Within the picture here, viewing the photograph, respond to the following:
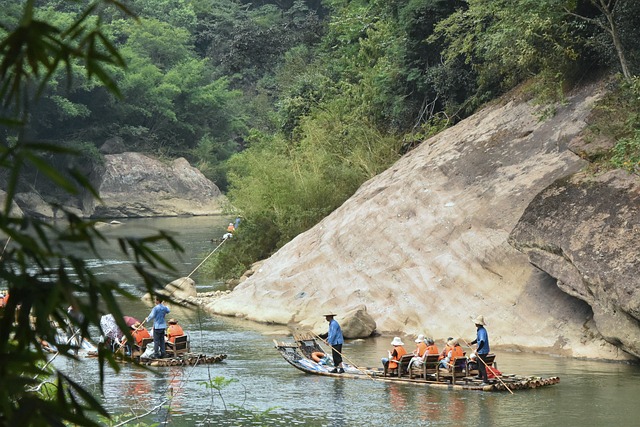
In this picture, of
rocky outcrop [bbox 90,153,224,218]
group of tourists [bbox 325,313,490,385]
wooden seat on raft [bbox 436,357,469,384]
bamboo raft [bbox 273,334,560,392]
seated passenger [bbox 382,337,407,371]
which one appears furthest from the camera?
rocky outcrop [bbox 90,153,224,218]

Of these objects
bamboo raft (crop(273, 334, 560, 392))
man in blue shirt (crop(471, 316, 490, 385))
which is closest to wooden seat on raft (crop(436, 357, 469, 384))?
bamboo raft (crop(273, 334, 560, 392))

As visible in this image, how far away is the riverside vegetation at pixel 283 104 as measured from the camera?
3277 millimetres

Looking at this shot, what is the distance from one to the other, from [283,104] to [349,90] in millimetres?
5817

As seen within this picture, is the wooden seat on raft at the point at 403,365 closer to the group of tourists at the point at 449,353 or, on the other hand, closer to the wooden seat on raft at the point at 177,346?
the group of tourists at the point at 449,353

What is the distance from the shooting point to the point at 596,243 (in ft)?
65.8

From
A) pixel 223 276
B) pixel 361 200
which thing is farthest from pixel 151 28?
pixel 361 200

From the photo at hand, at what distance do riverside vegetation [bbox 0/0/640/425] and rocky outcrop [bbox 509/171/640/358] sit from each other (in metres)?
0.70

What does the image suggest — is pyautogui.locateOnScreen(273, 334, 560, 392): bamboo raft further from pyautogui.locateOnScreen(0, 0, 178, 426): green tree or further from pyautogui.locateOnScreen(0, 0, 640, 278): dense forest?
pyautogui.locateOnScreen(0, 0, 178, 426): green tree

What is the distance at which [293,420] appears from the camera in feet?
52.2

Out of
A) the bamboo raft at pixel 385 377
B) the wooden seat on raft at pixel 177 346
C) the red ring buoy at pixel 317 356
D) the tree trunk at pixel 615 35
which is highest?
the tree trunk at pixel 615 35

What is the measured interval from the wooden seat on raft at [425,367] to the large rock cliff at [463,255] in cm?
320

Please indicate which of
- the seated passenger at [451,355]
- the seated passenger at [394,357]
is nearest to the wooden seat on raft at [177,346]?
the seated passenger at [394,357]

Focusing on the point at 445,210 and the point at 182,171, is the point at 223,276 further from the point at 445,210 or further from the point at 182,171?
the point at 182,171

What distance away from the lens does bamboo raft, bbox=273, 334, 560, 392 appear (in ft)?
58.3
